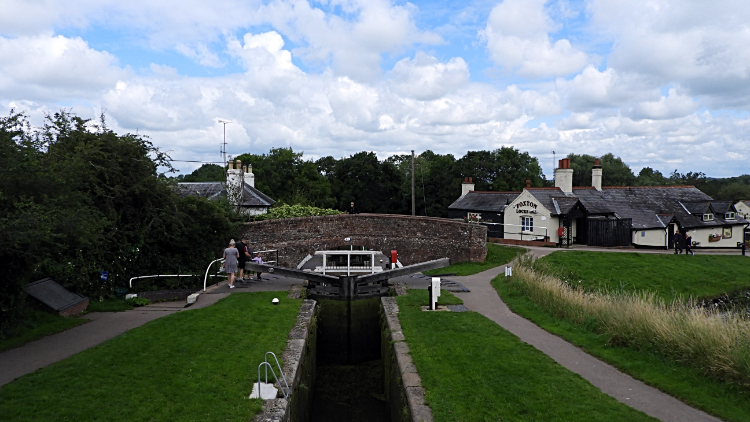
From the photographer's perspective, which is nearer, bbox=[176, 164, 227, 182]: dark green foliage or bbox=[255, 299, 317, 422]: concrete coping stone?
bbox=[255, 299, 317, 422]: concrete coping stone

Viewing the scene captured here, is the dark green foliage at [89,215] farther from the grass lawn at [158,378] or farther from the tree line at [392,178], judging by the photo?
the tree line at [392,178]

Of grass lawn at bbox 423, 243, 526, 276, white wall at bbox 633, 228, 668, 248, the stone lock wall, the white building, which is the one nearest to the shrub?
grass lawn at bbox 423, 243, 526, 276

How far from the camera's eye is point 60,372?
677 centimetres

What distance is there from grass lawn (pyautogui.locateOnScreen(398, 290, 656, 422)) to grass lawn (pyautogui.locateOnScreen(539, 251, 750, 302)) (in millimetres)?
10684

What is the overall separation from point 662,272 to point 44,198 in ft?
69.4

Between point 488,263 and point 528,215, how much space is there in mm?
7632

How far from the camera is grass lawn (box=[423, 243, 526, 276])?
19.0m

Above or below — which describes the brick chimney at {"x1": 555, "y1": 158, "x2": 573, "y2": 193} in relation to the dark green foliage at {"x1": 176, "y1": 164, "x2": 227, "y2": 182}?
below

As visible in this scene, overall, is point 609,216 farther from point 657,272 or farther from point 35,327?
point 35,327

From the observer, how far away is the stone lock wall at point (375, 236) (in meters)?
20.5

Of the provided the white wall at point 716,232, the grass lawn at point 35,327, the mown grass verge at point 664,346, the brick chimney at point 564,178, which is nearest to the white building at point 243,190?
the grass lawn at point 35,327

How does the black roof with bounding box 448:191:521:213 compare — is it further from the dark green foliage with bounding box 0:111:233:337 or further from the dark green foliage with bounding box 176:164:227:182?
the dark green foliage with bounding box 176:164:227:182

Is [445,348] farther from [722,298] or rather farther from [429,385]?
[722,298]

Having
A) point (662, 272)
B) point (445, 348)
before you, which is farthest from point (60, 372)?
point (662, 272)
